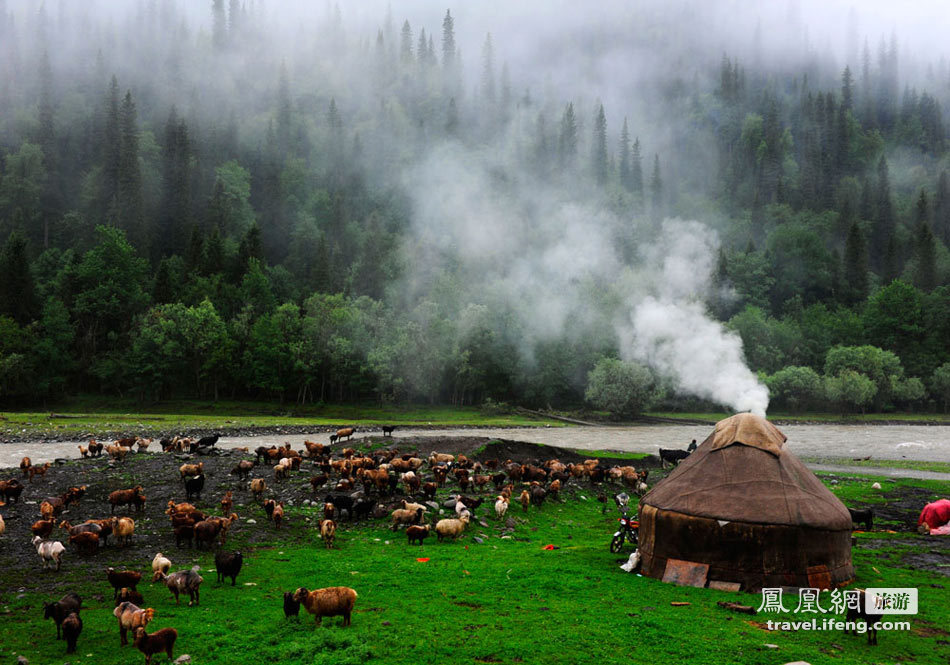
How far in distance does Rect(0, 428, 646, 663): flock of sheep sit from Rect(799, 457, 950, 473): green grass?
71.5 feet

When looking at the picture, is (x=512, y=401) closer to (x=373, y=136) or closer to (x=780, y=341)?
(x=780, y=341)

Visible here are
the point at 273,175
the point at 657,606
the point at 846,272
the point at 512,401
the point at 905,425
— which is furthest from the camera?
the point at 273,175

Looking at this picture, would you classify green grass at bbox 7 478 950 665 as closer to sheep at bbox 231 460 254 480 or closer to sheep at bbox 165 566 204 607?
sheep at bbox 165 566 204 607

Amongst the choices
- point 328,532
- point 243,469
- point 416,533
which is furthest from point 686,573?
point 243,469

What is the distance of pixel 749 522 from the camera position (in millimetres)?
15648

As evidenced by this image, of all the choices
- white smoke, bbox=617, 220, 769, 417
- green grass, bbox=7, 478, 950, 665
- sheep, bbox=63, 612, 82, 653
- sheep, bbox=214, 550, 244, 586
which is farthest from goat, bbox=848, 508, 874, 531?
sheep, bbox=63, 612, 82, 653

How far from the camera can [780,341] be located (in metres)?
117

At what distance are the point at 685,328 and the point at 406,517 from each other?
60.1 metres

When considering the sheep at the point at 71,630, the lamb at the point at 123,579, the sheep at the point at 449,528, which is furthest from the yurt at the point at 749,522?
the sheep at the point at 71,630

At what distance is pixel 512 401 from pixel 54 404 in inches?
2520

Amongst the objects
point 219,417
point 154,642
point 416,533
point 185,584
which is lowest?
point 219,417

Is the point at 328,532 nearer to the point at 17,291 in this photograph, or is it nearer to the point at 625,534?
the point at 625,534

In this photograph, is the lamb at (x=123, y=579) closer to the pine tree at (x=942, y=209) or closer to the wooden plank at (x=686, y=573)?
the wooden plank at (x=686, y=573)

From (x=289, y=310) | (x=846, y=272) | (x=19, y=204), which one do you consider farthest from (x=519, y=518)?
(x=846, y=272)
